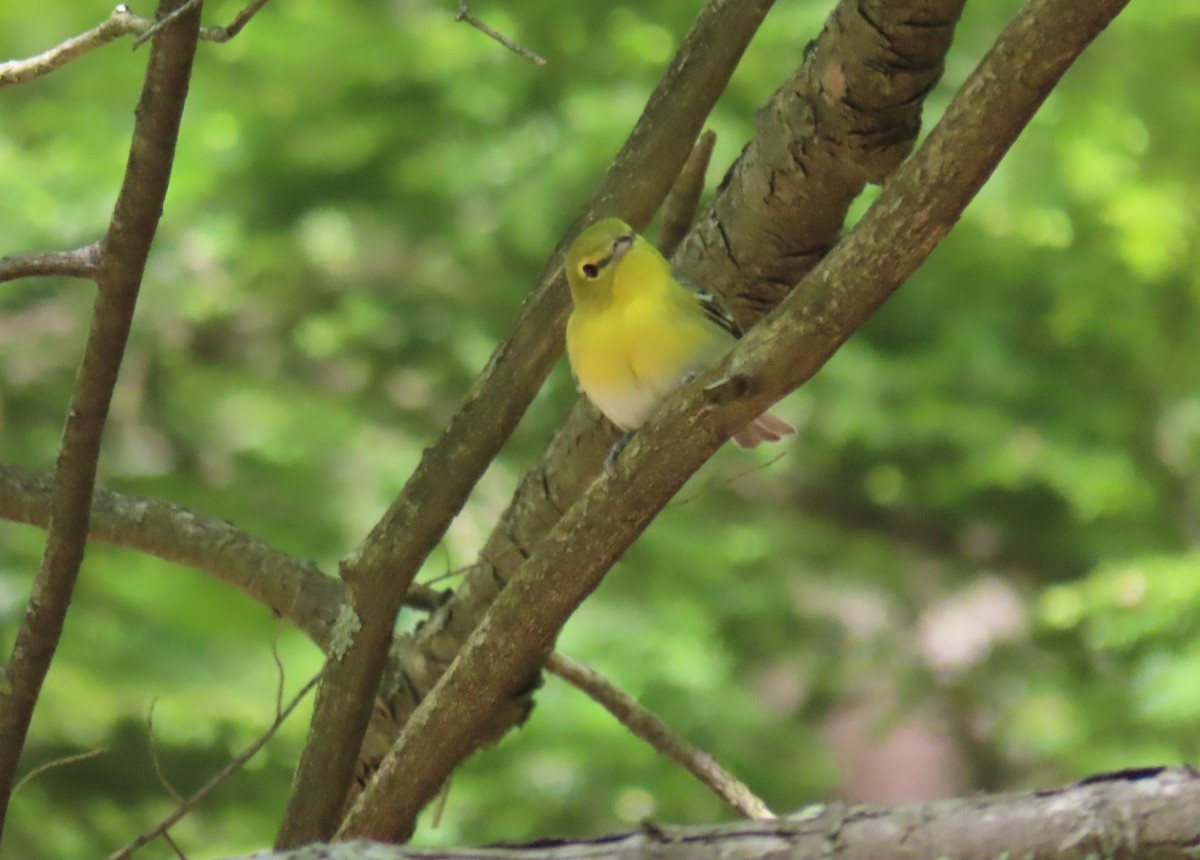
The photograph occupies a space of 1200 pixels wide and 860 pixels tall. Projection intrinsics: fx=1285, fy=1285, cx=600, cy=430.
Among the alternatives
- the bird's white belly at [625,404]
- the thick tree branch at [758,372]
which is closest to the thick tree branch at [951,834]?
the thick tree branch at [758,372]

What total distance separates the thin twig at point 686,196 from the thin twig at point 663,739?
3.03 ft

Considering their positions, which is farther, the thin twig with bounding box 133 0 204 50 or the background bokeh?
the background bokeh

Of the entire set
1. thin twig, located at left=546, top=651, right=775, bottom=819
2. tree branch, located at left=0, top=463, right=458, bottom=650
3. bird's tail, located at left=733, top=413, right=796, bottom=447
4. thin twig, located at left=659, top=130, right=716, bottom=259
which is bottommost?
thin twig, located at left=546, top=651, right=775, bottom=819

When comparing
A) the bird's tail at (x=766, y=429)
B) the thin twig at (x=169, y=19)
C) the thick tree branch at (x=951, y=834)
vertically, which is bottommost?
the thick tree branch at (x=951, y=834)

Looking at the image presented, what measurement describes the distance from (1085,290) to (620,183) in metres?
2.66

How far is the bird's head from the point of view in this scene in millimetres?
2318

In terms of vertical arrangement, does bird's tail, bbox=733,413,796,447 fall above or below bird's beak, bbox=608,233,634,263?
below

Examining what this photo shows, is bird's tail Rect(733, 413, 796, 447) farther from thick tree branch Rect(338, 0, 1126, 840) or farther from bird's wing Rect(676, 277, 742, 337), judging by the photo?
thick tree branch Rect(338, 0, 1126, 840)

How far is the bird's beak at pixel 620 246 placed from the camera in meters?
2.37

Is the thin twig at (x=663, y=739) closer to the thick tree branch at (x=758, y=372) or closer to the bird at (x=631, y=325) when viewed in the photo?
the bird at (x=631, y=325)

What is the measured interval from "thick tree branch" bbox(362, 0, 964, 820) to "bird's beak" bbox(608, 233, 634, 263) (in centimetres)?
11

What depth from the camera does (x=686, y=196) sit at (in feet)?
8.63

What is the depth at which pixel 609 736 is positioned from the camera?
4262 mm

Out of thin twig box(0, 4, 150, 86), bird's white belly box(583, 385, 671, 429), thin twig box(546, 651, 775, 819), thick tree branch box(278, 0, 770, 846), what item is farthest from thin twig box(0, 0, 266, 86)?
thin twig box(546, 651, 775, 819)
